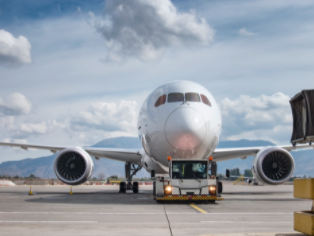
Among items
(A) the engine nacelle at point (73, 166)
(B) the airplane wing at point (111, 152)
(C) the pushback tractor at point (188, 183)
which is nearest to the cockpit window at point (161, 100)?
(C) the pushback tractor at point (188, 183)

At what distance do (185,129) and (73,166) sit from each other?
6.98 metres

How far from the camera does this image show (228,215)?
926 cm

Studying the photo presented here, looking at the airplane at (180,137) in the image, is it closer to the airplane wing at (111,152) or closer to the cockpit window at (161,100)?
the cockpit window at (161,100)

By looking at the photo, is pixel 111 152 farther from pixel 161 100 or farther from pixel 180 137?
pixel 180 137

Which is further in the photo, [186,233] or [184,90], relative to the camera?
[184,90]

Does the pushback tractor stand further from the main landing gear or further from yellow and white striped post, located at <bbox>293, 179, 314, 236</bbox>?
the main landing gear

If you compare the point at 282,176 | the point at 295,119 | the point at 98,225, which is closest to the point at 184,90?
the point at 282,176

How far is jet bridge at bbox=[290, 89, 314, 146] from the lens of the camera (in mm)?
4367

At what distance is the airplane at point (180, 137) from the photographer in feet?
42.4

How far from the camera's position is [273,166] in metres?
16.4

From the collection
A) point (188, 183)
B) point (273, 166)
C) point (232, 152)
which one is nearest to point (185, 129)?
point (188, 183)

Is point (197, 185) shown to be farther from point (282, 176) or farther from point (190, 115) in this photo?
point (282, 176)

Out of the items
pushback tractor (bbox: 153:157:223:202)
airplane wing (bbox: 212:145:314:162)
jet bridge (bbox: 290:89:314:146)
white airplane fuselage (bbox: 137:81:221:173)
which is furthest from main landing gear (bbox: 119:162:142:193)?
jet bridge (bbox: 290:89:314:146)

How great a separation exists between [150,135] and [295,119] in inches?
373
